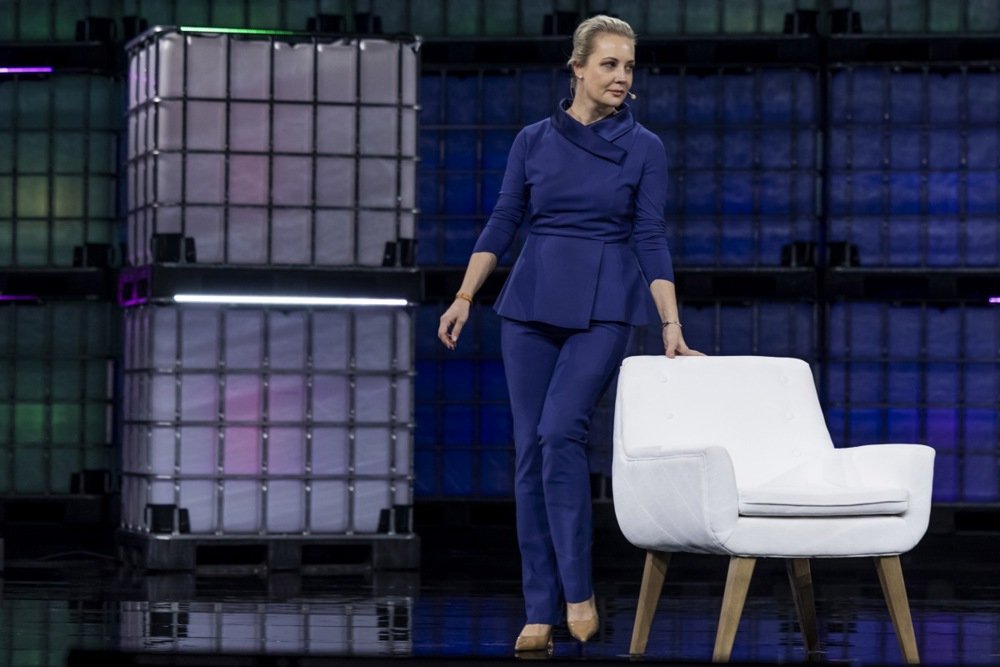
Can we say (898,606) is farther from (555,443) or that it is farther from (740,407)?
(555,443)

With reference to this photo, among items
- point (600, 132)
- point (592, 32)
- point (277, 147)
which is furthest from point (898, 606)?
point (277, 147)

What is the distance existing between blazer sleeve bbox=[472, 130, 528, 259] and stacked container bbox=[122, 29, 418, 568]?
3.43m

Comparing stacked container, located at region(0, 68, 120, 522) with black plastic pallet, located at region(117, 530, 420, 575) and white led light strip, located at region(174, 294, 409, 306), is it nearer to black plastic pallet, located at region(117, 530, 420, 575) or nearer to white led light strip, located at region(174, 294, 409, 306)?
black plastic pallet, located at region(117, 530, 420, 575)

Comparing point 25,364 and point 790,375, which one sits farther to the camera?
point 25,364

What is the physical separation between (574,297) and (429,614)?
1878 mm

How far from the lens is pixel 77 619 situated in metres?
6.38

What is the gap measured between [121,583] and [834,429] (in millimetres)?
4128

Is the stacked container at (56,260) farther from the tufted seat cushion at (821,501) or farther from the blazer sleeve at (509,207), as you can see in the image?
the tufted seat cushion at (821,501)

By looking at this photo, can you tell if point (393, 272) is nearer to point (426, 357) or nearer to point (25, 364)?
point (426, 357)

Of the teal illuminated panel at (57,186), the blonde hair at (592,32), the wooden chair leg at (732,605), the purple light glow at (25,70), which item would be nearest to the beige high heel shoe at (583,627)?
the wooden chair leg at (732,605)

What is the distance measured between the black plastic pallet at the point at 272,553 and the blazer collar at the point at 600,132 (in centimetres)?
385

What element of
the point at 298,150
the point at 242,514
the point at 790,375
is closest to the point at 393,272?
the point at 298,150

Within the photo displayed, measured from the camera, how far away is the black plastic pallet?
859 centimetres

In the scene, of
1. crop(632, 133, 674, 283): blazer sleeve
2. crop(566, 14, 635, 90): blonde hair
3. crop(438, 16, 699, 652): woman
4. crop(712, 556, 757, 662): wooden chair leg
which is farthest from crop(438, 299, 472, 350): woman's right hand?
crop(712, 556, 757, 662): wooden chair leg
